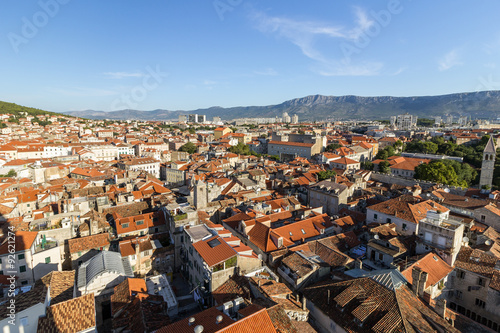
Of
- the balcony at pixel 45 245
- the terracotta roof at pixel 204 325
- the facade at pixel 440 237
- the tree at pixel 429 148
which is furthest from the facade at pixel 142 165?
the tree at pixel 429 148


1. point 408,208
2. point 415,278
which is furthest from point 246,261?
point 408,208

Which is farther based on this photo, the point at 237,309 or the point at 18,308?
the point at 237,309

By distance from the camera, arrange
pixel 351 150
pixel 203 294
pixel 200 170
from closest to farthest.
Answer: pixel 203 294
pixel 200 170
pixel 351 150

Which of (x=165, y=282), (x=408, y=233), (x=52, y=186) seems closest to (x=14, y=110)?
(x=52, y=186)

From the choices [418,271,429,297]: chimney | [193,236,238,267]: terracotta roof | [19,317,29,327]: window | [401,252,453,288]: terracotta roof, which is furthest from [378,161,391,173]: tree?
[19,317,29,327]: window

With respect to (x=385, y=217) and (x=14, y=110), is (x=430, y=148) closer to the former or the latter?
(x=385, y=217)

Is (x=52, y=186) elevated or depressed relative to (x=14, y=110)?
depressed
